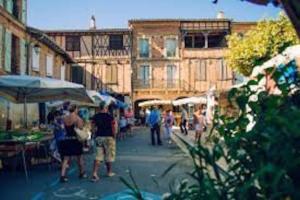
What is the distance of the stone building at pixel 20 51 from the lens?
23438 millimetres

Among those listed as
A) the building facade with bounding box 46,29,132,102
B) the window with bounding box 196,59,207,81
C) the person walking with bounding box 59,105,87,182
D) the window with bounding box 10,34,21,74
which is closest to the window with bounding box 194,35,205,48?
the window with bounding box 196,59,207,81

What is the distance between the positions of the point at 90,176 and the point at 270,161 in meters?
10.4

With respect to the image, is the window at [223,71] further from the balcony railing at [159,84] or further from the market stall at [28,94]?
the market stall at [28,94]

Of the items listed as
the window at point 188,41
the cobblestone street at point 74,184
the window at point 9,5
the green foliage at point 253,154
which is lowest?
the cobblestone street at point 74,184

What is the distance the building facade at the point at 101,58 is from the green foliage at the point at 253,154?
4954 cm

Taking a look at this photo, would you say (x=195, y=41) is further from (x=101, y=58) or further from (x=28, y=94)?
(x=28, y=94)

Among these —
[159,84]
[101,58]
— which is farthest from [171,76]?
[101,58]

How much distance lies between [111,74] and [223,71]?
34.6 feet

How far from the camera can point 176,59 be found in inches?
2088

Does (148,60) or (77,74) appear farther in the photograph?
(148,60)

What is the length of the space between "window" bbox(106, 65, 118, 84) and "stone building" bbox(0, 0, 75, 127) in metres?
18.3

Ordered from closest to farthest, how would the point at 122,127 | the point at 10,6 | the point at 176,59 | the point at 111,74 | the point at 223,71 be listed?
the point at 10,6, the point at 122,127, the point at 111,74, the point at 223,71, the point at 176,59

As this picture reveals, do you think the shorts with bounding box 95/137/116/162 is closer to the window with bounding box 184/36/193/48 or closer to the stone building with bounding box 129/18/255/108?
the stone building with bounding box 129/18/255/108

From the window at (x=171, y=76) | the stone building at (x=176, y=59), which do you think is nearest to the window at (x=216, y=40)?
the stone building at (x=176, y=59)
